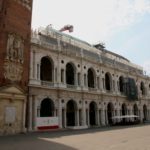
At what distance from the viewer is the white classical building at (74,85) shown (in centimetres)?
3033

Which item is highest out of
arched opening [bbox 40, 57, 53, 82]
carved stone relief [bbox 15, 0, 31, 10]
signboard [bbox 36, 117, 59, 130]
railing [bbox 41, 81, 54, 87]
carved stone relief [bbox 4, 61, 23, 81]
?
carved stone relief [bbox 15, 0, 31, 10]

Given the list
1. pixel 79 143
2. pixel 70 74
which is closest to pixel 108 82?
pixel 70 74

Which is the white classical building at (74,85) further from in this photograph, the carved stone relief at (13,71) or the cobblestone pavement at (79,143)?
the cobblestone pavement at (79,143)

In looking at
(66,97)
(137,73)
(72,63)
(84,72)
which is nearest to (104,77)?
(84,72)

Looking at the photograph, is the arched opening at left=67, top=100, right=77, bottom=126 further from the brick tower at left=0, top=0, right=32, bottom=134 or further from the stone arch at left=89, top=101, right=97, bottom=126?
the brick tower at left=0, top=0, right=32, bottom=134

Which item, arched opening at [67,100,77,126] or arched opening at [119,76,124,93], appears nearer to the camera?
arched opening at [67,100,77,126]

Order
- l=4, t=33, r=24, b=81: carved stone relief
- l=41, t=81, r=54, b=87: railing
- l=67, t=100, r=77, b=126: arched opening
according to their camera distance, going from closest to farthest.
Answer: l=4, t=33, r=24, b=81: carved stone relief
l=41, t=81, r=54, b=87: railing
l=67, t=100, r=77, b=126: arched opening

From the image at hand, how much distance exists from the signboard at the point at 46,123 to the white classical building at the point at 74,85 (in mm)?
158

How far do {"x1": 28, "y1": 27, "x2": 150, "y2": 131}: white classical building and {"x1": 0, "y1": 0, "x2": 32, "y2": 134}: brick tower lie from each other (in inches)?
104

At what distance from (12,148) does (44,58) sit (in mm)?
21556

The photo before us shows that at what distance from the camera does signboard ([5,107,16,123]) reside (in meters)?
23.7

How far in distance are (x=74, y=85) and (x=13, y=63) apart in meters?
12.5

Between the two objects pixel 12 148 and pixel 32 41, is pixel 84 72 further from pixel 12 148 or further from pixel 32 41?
pixel 12 148

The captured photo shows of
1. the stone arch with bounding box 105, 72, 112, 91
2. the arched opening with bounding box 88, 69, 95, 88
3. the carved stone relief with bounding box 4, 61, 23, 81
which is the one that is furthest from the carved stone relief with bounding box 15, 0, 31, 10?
the stone arch with bounding box 105, 72, 112, 91
